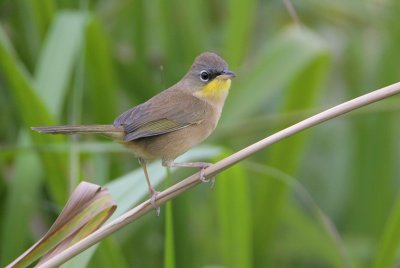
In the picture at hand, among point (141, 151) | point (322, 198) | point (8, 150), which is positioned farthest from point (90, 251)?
point (322, 198)

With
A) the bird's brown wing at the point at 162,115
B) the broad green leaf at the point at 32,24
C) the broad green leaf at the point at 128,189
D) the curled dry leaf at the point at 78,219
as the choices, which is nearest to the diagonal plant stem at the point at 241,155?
the curled dry leaf at the point at 78,219

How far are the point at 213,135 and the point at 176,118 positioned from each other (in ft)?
3.36

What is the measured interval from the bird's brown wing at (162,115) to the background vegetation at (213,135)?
209mm

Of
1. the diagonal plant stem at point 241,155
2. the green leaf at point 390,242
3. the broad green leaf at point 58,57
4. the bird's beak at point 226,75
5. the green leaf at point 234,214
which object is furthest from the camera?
the broad green leaf at point 58,57

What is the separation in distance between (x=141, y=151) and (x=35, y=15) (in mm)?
1406

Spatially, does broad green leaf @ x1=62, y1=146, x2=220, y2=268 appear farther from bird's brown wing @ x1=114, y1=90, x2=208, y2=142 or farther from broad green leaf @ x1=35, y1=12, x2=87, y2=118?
broad green leaf @ x1=35, y1=12, x2=87, y2=118

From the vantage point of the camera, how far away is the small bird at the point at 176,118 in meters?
2.81

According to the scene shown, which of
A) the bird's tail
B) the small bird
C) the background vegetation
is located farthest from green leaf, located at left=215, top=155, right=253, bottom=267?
the bird's tail

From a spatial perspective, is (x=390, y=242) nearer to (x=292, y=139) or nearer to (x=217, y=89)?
(x=217, y=89)

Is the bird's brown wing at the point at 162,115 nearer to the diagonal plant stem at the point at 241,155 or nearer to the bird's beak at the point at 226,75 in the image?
the bird's beak at the point at 226,75

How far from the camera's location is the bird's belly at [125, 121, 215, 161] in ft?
9.37

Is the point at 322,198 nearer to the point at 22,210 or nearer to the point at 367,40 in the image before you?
the point at 367,40

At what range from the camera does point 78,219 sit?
7.89 feet

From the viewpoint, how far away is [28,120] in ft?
10.9
